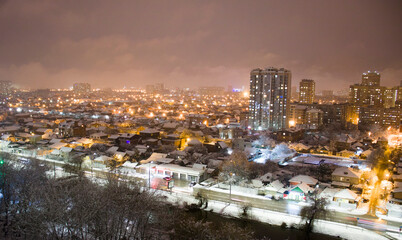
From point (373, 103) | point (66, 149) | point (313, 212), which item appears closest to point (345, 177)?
point (313, 212)

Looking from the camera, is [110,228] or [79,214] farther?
[110,228]

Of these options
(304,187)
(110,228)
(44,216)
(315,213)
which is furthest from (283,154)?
(44,216)

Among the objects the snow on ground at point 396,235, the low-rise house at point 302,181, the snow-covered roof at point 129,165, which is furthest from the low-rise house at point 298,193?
the snow-covered roof at point 129,165

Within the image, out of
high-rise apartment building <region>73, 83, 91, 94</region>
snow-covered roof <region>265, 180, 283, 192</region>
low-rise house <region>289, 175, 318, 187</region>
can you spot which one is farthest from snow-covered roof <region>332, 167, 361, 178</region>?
high-rise apartment building <region>73, 83, 91, 94</region>

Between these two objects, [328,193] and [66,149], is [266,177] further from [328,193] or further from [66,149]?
[66,149]

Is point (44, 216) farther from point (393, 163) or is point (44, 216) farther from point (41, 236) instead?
point (393, 163)

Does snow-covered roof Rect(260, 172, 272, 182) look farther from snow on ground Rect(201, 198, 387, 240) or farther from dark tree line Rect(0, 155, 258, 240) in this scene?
dark tree line Rect(0, 155, 258, 240)
